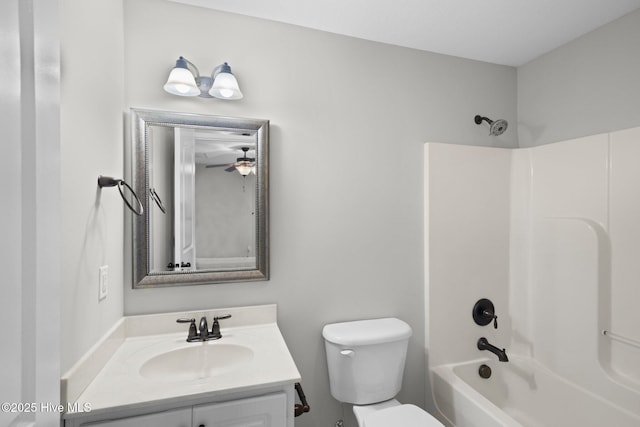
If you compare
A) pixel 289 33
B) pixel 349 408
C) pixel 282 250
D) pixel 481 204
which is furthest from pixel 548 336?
pixel 289 33

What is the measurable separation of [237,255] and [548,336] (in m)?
1.92

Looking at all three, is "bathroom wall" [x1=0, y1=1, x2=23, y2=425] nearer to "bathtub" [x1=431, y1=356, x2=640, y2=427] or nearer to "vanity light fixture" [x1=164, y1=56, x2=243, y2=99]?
"vanity light fixture" [x1=164, y1=56, x2=243, y2=99]

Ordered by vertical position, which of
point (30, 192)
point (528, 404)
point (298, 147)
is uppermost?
point (298, 147)

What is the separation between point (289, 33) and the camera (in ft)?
5.66

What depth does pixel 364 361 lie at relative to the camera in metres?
1.64

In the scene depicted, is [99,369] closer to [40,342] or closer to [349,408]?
[40,342]

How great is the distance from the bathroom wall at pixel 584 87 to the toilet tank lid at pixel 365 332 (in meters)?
1.54

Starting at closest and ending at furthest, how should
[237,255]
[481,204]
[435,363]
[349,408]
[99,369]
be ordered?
1. [99,369]
2. [237,255]
3. [349,408]
4. [435,363]
5. [481,204]

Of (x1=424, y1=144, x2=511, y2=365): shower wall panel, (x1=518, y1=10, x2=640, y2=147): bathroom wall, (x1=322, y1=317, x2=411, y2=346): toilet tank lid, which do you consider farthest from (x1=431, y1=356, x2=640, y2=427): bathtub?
(x1=518, y1=10, x2=640, y2=147): bathroom wall

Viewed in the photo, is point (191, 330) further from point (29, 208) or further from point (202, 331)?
point (29, 208)

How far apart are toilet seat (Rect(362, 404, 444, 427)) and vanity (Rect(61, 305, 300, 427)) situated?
1.68 feet

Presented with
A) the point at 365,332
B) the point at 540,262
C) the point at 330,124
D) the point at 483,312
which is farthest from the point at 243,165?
the point at 540,262

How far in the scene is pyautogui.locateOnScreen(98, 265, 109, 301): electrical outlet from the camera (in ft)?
4.03

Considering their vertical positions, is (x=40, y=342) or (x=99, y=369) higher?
(x=40, y=342)
